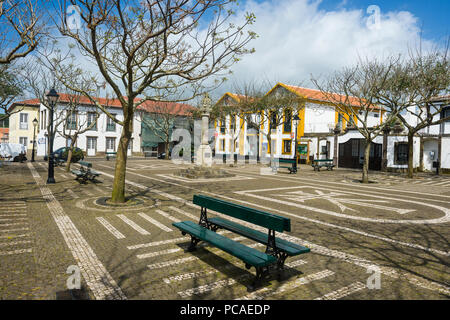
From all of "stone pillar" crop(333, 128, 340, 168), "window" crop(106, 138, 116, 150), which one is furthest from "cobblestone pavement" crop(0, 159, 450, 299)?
"window" crop(106, 138, 116, 150)

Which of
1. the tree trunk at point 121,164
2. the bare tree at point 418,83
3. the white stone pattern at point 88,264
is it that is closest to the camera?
the white stone pattern at point 88,264

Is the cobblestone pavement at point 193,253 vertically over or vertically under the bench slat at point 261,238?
under

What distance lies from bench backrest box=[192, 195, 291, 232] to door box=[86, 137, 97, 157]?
3860 cm

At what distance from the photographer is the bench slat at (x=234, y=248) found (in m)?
3.92

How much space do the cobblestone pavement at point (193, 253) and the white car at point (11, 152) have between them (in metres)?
18.6

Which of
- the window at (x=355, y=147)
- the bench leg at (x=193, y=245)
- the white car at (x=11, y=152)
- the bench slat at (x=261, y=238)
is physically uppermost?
the window at (x=355, y=147)

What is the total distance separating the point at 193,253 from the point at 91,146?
3943 centimetres

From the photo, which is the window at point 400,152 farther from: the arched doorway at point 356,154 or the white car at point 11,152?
the white car at point 11,152

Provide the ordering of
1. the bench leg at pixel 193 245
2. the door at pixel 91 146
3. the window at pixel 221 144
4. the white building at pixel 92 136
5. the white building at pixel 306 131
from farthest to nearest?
the window at pixel 221 144, the door at pixel 91 146, the white building at pixel 92 136, the white building at pixel 306 131, the bench leg at pixel 193 245

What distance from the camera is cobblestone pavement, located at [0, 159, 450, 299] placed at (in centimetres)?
399

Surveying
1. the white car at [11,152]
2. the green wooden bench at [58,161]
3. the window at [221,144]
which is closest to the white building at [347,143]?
the window at [221,144]
